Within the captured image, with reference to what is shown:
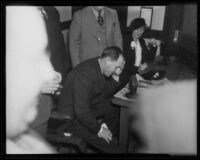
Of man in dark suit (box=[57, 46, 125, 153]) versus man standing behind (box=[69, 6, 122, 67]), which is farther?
man standing behind (box=[69, 6, 122, 67])

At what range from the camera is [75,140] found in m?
2.03

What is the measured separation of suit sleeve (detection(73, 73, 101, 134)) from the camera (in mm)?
2048

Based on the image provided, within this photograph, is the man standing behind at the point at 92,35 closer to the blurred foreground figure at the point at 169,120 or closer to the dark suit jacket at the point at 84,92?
the dark suit jacket at the point at 84,92

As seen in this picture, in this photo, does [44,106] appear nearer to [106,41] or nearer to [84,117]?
[84,117]

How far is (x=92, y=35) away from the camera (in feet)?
7.52

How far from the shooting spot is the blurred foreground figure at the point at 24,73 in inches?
78.3

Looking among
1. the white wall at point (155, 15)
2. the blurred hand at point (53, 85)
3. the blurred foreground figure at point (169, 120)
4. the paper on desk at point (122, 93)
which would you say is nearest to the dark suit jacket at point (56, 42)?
the blurred hand at point (53, 85)

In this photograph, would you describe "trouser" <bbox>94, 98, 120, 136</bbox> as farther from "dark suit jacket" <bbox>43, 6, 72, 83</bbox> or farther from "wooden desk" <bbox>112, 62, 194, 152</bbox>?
"dark suit jacket" <bbox>43, 6, 72, 83</bbox>

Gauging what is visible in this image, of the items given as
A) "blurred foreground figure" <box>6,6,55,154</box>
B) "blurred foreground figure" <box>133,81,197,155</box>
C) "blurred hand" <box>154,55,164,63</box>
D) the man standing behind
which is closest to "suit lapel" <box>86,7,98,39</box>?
the man standing behind

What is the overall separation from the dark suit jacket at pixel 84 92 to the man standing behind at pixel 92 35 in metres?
0.13

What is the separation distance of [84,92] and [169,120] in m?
0.63

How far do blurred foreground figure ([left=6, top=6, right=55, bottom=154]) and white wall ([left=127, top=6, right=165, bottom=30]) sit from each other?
0.62m
